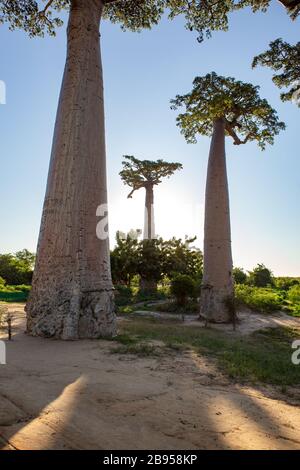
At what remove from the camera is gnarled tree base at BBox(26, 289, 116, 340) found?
18.5 ft

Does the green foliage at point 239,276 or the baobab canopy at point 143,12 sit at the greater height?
the baobab canopy at point 143,12

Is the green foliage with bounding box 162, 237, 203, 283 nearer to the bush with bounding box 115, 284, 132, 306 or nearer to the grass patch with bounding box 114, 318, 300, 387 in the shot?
the bush with bounding box 115, 284, 132, 306

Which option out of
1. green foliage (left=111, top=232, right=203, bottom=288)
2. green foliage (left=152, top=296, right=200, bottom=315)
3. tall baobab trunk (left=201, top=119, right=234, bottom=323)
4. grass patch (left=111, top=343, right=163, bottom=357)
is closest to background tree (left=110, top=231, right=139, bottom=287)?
green foliage (left=111, top=232, right=203, bottom=288)

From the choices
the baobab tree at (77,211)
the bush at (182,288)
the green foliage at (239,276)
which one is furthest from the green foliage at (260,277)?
the baobab tree at (77,211)

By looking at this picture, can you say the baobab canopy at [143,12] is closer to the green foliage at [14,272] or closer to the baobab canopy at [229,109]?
the baobab canopy at [229,109]

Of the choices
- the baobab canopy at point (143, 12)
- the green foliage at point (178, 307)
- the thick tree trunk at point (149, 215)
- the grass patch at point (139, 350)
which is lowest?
the grass patch at point (139, 350)

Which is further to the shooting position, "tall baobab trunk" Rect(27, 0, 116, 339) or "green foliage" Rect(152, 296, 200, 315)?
"green foliage" Rect(152, 296, 200, 315)

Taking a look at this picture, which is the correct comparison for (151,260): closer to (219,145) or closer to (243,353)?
(219,145)

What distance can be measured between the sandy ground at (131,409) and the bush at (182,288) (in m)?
7.99

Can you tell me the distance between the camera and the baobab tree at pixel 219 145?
1068cm

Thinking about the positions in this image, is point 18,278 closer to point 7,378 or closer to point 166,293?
point 166,293

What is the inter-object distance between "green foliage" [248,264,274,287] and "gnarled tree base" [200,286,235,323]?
13.9m

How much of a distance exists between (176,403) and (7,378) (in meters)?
1.48
